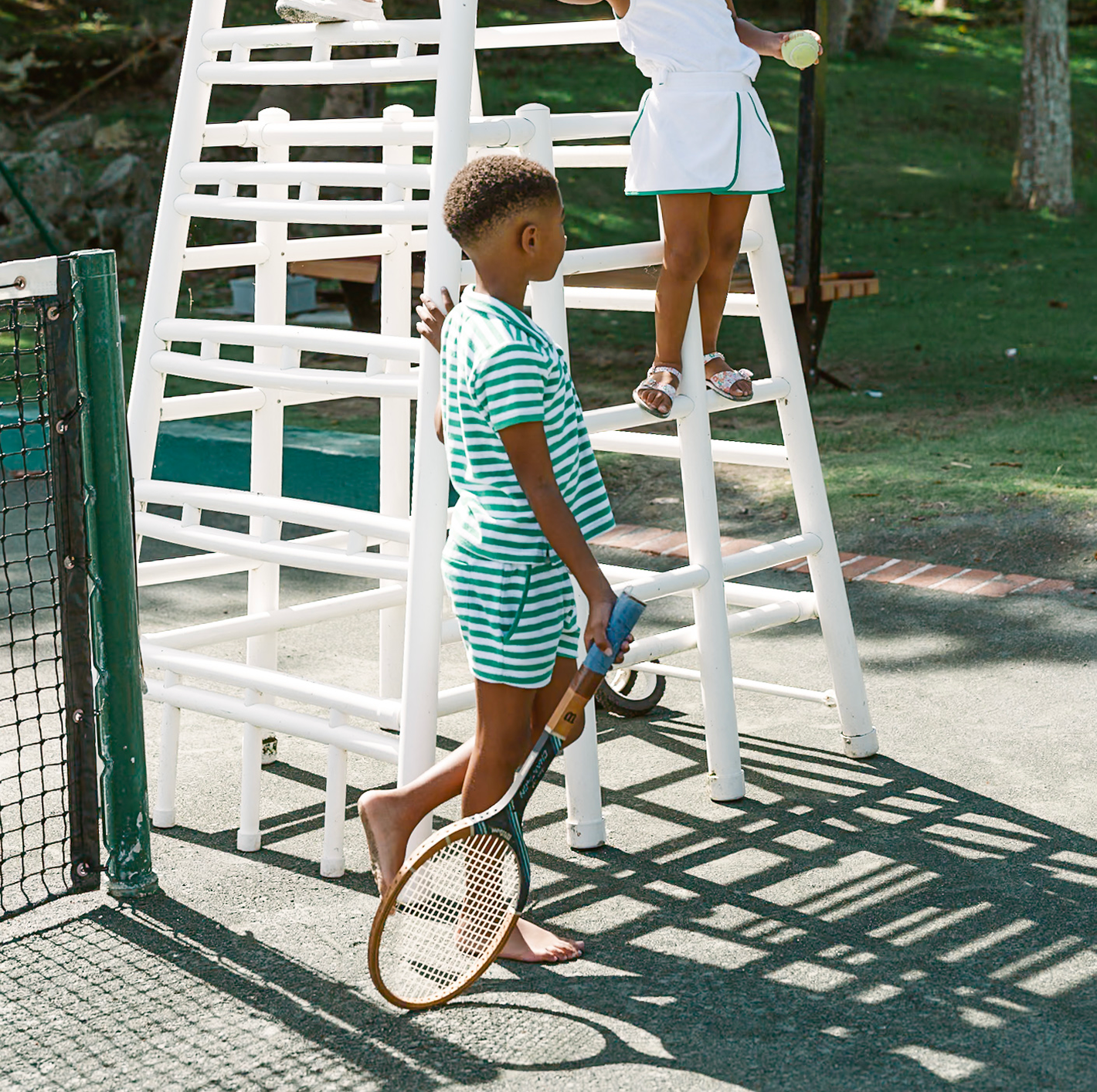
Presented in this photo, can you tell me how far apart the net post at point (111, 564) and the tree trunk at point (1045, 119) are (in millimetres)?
17766

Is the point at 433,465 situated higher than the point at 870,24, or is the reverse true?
the point at 870,24

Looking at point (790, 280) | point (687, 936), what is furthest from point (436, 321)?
point (790, 280)

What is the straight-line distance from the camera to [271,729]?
398 cm

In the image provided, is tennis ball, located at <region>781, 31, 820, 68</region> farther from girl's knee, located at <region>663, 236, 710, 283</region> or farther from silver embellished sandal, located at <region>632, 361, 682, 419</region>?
silver embellished sandal, located at <region>632, 361, 682, 419</region>

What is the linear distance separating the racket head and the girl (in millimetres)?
1309

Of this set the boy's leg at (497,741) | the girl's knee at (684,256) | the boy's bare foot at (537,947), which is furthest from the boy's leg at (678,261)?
the boy's bare foot at (537,947)

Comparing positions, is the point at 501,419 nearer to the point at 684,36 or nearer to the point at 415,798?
the point at 415,798

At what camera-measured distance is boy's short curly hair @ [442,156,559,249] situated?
123 inches

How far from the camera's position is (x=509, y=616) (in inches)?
126

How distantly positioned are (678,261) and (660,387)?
32cm

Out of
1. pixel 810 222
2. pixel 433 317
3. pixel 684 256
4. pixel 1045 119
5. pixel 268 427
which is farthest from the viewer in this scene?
pixel 1045 119

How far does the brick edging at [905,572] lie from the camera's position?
6164 mm

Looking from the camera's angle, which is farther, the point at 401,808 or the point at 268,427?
the point at 268,427

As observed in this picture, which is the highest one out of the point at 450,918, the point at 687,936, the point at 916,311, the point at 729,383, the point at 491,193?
the point at 491,193
